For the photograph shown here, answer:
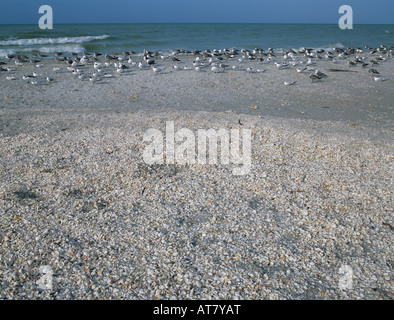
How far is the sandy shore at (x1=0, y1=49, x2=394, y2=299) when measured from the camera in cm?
309

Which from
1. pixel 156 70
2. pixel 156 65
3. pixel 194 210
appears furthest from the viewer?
pixel 156 65

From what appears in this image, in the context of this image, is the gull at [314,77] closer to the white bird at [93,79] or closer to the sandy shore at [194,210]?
the sandy shore at [194,210]

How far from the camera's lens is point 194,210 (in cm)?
418

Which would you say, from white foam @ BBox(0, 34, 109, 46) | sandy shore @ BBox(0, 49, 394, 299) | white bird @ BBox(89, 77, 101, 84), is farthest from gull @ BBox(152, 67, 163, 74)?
white foam @ BBox(0, 34, 109, 46)

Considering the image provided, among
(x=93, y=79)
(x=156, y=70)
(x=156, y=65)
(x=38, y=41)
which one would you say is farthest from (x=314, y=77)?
(x=38, y=41)

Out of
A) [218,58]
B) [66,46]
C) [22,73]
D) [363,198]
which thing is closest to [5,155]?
[363,198]

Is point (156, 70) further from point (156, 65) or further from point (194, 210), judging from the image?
point (194, 210)

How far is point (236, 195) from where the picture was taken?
4516 millimetres

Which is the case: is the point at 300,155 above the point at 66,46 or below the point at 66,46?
below

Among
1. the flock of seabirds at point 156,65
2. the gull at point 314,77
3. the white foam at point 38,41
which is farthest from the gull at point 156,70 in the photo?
the white foam at point 38,41

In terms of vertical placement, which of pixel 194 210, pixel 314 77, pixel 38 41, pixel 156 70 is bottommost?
pixel 194 210

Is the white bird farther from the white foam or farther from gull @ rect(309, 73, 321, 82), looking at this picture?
the white foam
